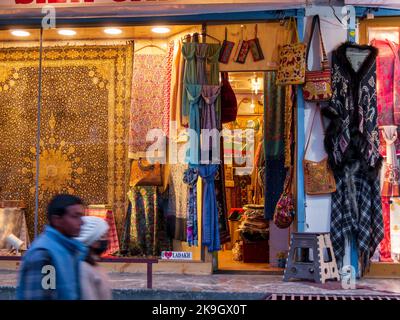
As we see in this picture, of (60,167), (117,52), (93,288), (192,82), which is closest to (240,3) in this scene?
(192,82)

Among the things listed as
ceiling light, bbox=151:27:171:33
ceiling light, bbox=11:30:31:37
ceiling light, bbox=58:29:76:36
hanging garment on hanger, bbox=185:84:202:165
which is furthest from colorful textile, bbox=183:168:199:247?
ceiling light, bbox=11:30:31:37

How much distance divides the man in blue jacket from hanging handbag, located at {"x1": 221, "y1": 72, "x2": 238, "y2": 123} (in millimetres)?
5417

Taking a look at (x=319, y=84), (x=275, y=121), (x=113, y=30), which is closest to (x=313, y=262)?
(x=319, y=84)

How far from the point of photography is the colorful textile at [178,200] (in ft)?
28.8

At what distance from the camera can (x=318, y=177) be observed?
27.4 feet

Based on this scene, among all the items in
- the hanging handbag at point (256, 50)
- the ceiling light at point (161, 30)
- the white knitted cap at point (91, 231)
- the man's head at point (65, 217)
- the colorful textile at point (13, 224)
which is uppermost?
the ceiling light at point (161, 30)

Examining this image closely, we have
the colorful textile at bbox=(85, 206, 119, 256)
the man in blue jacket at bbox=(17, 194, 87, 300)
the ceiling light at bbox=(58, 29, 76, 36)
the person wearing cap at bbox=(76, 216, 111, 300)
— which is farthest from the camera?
the ceiling light at bbox=(58, 29, 76, 36)

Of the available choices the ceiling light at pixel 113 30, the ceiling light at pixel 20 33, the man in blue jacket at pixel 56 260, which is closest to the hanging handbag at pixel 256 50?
the ceiling light at pixel 113 30

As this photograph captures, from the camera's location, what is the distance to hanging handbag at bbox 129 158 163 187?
9.00 m

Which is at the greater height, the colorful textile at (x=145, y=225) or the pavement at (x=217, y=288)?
the colorful textile at (x=145, y=225)

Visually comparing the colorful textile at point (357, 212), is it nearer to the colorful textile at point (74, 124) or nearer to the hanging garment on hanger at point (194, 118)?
the hanging garment on hanger at point (194, 118)

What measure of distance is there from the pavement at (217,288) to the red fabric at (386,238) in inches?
12.5

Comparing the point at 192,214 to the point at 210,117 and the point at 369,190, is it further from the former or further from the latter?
the point at 369,190

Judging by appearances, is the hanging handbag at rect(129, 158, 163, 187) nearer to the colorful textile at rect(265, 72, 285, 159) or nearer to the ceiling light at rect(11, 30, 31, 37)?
the colorful textile at rect(265, 72, 285, 159)
